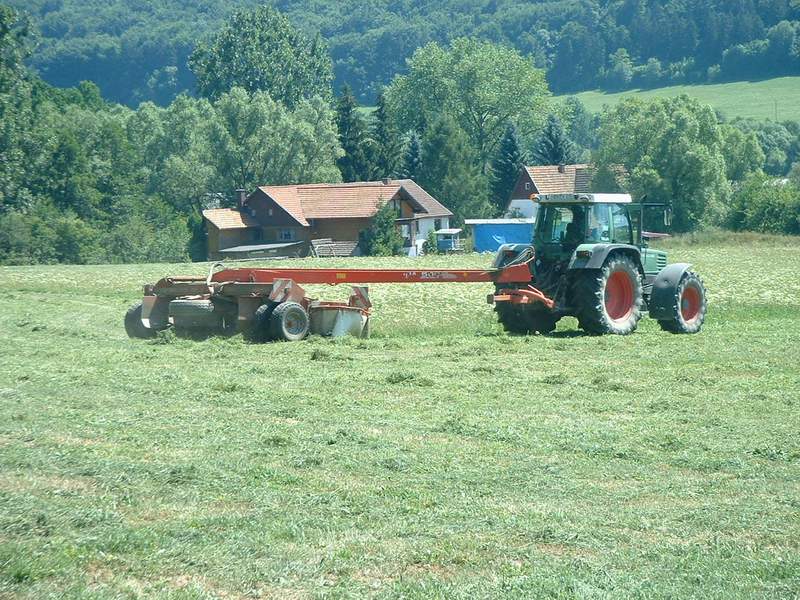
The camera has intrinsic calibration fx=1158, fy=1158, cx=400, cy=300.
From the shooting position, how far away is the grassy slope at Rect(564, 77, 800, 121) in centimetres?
11994

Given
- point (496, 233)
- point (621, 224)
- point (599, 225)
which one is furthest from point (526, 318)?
point (496, 233)

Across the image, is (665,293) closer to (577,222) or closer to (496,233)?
(577,222)

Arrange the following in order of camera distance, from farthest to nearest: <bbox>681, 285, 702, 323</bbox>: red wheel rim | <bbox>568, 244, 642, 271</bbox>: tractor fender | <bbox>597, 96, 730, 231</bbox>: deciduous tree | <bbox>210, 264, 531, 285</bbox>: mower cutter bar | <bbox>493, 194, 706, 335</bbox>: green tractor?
<bbox>597, 96, 730, 231</bbox>: deciduous tree
<bbox>681, 285, 702, 323</bbox>: red wheel rim
<bbox>493, 194, 706, 335</bbox>: green tractor
<bbox>568, 244, 642, 271</bbox>: tractor fender
<bbox>210, 264, 531, 285</bbox>: mower cutter bar

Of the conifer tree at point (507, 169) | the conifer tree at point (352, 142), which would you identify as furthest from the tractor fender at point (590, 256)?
the conifer tree at point (507, 169)

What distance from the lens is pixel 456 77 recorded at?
9019 centimetres

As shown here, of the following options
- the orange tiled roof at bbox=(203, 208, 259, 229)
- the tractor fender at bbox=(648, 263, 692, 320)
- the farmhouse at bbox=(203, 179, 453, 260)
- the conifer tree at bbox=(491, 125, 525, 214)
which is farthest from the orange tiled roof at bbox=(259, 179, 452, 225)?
the tractor fender at bbox=(648, 263, 692, 320)

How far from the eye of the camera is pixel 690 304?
18.9 meters

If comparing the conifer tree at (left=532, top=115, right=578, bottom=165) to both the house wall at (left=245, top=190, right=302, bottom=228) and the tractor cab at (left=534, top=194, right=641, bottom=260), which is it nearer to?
the house wall at (left=245, top=190, right=302, bottom=228)

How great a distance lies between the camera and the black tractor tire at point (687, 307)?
18.0 meters

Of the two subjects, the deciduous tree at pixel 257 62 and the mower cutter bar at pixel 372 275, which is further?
the deciduous tree at pixel 257 62

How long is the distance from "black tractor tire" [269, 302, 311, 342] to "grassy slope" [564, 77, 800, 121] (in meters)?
103

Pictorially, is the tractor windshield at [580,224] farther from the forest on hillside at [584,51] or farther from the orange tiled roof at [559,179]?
the forest on hillside at [584,51]

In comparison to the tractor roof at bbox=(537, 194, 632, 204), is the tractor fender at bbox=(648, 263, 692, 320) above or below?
below

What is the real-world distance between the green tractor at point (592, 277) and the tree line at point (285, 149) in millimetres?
→ 39497
